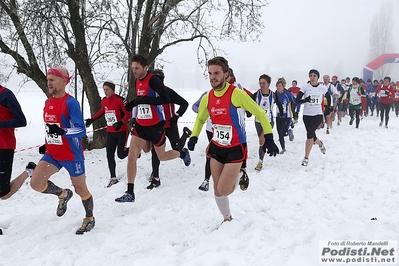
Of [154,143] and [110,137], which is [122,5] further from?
[154,143]

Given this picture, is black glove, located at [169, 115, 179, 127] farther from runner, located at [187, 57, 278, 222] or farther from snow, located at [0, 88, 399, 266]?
runner, located at [187, 57, 278, 222]

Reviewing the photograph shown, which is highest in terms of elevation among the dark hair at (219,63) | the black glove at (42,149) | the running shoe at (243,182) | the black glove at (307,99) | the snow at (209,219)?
the dark hair at (219,63)

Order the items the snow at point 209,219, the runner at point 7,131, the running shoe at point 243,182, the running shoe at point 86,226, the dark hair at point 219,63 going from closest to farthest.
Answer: the snow at point 209,219, the dark hair at point 219,63, the running shoe at point 243,182, the runner at point 7,131, the running shoe at point 86,226

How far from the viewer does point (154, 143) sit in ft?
16.9

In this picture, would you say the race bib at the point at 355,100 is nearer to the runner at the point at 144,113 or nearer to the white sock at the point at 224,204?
the runner at the point at 144,113

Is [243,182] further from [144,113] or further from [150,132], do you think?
[144,113]

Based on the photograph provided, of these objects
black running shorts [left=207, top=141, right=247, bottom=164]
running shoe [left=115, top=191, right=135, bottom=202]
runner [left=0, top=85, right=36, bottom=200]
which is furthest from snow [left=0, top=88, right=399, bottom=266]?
black running shorts [left=207, top=141, right=247, bottom=164]

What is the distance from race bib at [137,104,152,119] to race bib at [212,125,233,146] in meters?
1.57

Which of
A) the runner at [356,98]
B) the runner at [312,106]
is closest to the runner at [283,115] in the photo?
the runner at [312,106]

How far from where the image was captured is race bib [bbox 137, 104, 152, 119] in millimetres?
4969

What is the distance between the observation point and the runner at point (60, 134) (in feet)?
12.2

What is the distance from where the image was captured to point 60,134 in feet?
11.8

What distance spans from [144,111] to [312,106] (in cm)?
399

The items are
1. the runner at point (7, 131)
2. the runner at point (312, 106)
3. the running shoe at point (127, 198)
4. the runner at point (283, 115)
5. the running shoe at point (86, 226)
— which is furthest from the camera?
the runner at point (283, 115)
